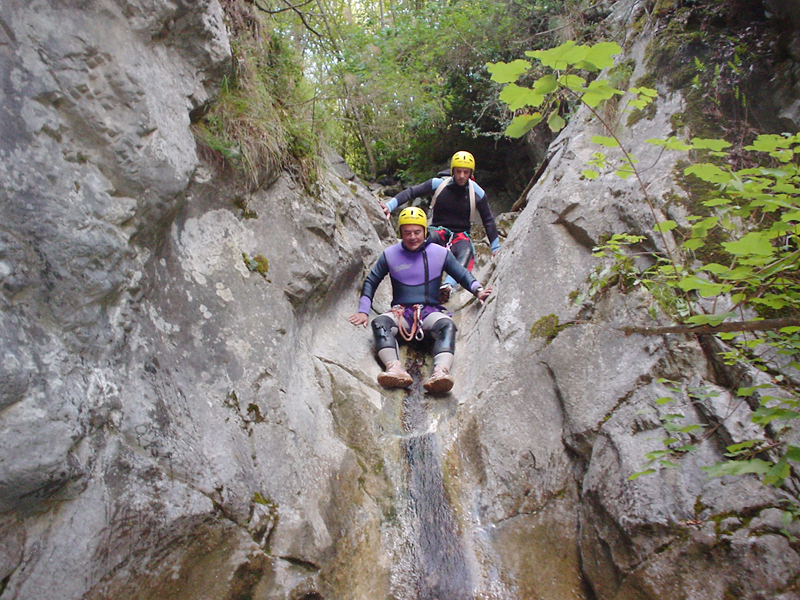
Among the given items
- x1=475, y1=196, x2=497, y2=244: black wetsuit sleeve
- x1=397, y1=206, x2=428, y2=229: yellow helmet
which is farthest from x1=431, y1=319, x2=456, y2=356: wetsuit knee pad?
x1=475, y1=196, x2=497, y2=244: black wetsuit sleeve

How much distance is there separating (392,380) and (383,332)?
2.10 ft

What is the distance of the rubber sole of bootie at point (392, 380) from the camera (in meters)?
4.94

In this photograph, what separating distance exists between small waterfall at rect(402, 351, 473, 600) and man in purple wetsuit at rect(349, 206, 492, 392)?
950 millimetres

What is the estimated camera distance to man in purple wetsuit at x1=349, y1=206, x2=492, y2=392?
5344 millimetres

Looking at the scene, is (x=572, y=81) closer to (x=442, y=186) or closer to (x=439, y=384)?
(x=439, y=384)

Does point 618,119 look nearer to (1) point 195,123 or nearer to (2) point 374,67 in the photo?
(1) point 195,123

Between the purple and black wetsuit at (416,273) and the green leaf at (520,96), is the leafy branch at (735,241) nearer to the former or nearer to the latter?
the green leaf at (520,96)

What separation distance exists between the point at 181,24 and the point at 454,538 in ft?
14.6

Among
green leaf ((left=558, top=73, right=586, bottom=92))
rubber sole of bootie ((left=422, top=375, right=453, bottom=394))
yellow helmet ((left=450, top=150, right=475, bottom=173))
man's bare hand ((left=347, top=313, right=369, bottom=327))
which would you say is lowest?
green leaf ((left=558, top=73, right=586, bottom=92))

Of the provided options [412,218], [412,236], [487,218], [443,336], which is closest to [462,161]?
[487,218]

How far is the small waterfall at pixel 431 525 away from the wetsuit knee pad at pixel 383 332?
0.90 meters

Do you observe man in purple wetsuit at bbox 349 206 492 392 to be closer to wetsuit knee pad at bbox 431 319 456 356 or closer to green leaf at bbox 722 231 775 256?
wetsuit knee pad at bbox 431 319 456 356

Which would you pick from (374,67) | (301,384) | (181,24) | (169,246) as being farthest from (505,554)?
(374,67)

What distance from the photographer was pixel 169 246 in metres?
3.70
